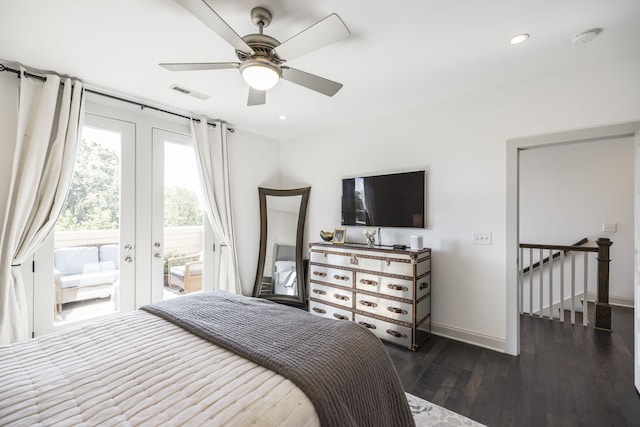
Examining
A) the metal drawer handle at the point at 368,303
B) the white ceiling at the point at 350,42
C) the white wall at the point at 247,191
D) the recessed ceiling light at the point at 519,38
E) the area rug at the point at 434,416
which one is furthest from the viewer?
the white wall at the point at 247,191

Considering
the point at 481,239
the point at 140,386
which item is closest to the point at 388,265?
the point at 481,239

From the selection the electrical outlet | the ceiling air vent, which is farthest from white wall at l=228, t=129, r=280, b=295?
the electrical outlet

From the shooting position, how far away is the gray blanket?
3.59ft

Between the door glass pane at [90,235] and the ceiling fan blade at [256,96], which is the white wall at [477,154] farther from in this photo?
the door glass pane at [90,235]

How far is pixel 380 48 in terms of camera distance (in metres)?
2.00

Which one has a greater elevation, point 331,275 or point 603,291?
point 331,275

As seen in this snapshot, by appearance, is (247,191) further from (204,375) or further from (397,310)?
(204,375)

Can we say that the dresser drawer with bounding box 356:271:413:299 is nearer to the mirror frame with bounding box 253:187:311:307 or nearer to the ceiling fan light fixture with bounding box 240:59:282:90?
the mirror frame with bounding box 253:187:311:307

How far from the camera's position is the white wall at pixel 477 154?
2227 mm

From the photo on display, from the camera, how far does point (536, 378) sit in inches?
86.3

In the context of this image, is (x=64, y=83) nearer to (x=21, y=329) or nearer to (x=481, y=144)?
(x=21, y=329)

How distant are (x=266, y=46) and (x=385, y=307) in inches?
101

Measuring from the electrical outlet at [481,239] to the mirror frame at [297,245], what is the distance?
230 cm

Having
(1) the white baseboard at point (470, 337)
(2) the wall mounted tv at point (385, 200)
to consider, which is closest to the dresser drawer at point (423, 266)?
(2) the wall mounted tv at point (385, 200)
